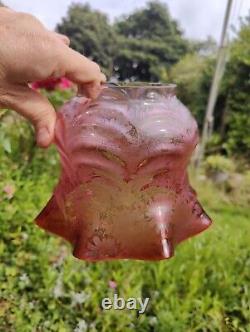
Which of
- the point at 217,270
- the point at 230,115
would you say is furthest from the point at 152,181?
the point at 230,115

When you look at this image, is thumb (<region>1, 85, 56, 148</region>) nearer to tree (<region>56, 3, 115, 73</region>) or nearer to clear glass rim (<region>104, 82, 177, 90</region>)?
clear glass rim (<region>104, 82, 177, 90</region>)

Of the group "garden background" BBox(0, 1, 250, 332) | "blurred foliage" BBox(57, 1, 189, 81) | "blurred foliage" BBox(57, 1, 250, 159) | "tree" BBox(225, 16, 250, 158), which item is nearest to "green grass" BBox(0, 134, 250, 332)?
"garden background" BBox(0, 1, 250, 332)

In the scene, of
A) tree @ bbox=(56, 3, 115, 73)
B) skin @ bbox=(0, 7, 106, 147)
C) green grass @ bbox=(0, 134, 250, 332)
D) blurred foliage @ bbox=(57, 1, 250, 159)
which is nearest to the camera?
skin @ bbox=(0, 7, 106, 147)

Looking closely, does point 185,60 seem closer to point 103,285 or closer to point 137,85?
point 103,285

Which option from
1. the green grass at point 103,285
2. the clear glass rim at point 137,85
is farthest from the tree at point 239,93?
the clear glass rim at point 137,85

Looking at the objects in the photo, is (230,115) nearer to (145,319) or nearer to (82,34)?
(82,34)

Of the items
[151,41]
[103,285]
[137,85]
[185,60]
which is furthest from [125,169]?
[185,60]
